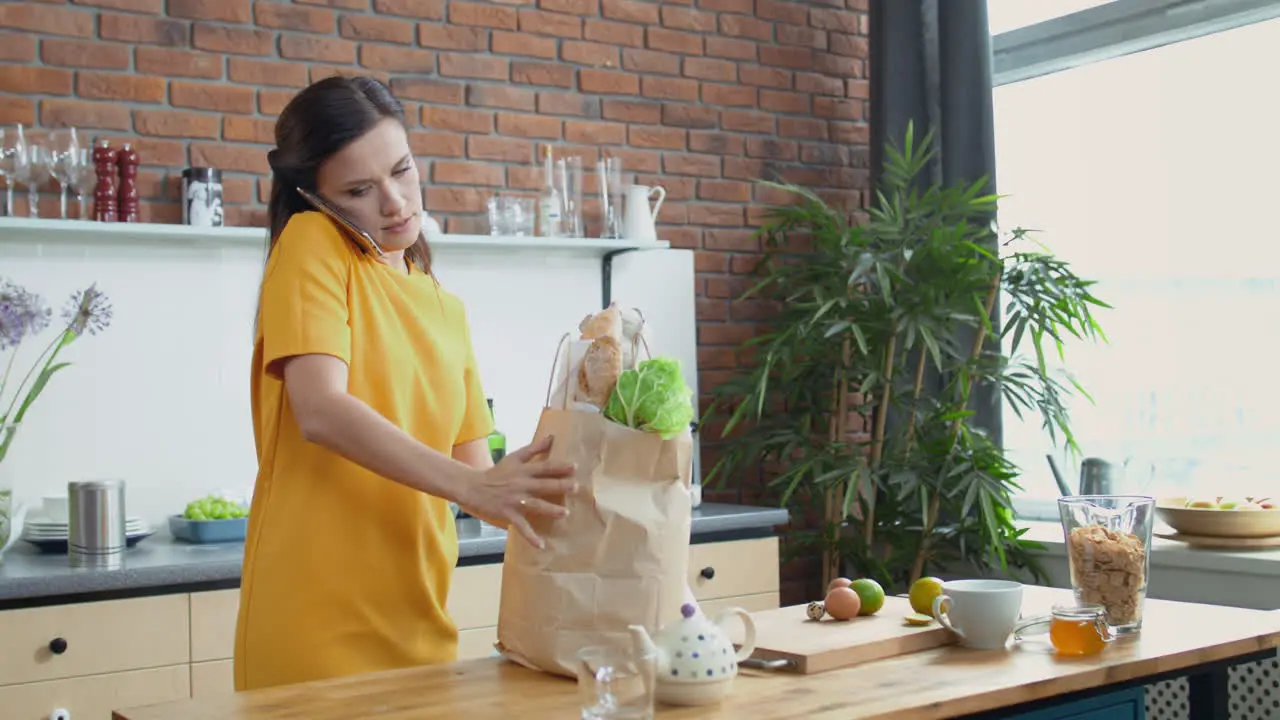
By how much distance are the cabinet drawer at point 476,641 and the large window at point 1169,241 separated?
1.79m

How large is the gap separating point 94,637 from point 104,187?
1.19 metres

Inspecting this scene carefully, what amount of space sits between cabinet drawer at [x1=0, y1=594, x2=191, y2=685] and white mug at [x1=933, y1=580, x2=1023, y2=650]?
173 cm

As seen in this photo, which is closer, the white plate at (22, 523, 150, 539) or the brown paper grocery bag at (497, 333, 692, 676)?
the brown paper grocery bag at (497, 333, 692, 676)

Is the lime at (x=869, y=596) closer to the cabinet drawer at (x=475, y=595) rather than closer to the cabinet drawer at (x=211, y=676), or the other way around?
the cabinet drawer at (x=475, y=595)

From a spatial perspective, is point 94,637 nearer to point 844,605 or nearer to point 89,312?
point 89,312

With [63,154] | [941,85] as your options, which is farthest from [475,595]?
[941,85]

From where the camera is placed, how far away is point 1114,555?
74.4 inches

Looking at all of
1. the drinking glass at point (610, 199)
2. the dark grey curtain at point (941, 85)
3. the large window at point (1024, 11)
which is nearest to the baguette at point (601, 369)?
the drinking glass at point (610, 199)

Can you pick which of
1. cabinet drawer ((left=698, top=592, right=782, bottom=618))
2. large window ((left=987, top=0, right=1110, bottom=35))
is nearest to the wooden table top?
cabinet drawer ((left=698, top=592, right=782, bottom=618))

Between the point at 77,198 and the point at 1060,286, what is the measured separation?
8.65 ft

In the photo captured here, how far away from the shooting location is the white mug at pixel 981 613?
181cm

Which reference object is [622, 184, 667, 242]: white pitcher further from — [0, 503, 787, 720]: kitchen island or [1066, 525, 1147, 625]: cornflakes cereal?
[1066, 525, 1147, 625]: cornflakes cereal

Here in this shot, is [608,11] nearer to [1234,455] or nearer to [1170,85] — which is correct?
[1170,85]

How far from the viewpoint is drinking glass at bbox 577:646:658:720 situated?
1.39 m
